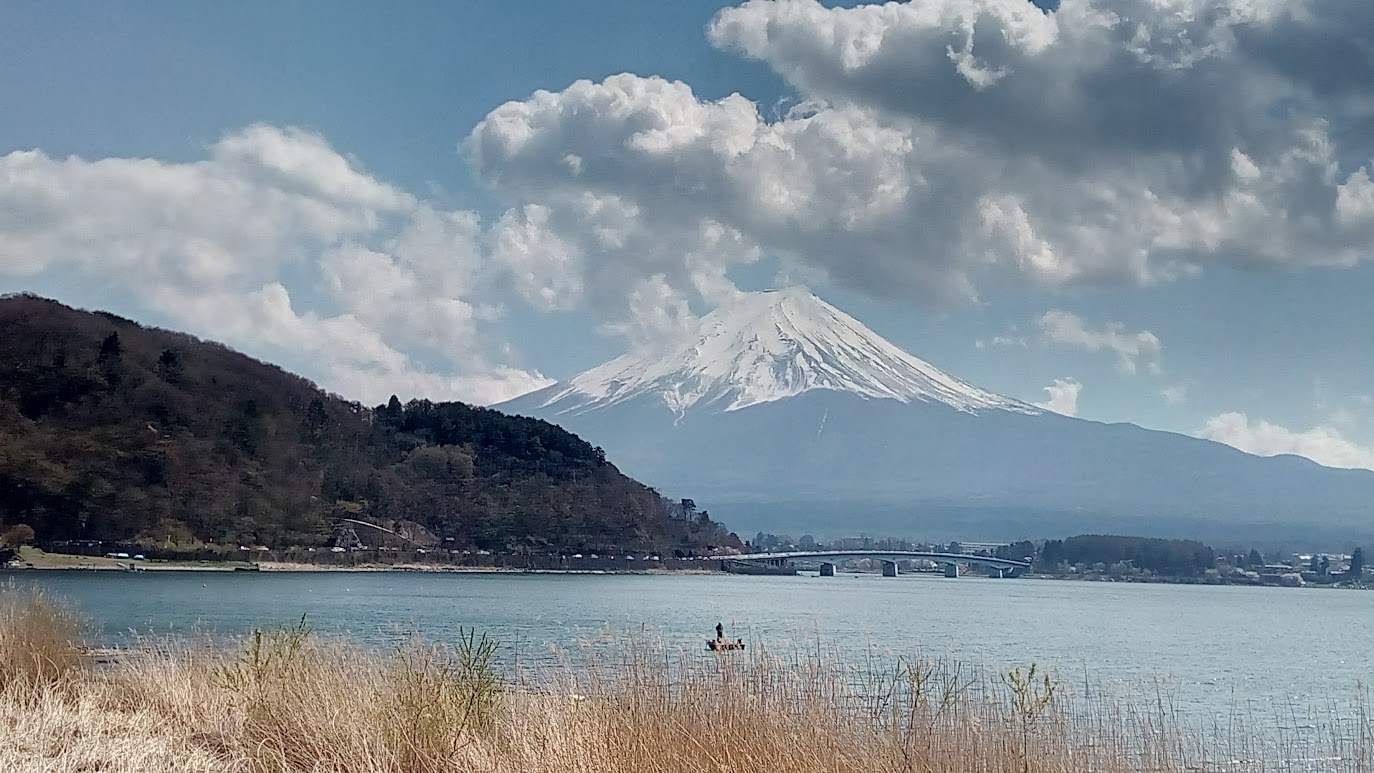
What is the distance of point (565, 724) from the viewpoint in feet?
26.5

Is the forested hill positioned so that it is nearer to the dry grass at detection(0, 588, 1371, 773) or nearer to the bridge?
the bridge

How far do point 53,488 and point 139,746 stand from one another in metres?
77.0

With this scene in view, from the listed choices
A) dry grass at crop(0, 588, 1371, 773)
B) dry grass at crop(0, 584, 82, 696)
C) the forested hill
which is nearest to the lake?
dry grass at crop(0, 588, 1371, 773)

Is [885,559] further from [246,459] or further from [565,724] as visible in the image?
[565,724]

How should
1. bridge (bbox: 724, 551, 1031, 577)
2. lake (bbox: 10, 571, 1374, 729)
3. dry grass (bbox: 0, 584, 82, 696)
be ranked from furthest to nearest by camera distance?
bridge (bbox: 724, 551, 1031, 577), lake (bbox: 10, 571, 1374, 729), dry grass (bbox: 0, 584, 82, 696)

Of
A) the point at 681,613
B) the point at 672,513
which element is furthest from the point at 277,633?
the point at 672,513

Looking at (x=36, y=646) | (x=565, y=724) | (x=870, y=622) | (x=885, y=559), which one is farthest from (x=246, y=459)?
(x=565, y=724)

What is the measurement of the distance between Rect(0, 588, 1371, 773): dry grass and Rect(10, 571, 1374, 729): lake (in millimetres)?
2041

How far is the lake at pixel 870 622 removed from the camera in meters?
25.1

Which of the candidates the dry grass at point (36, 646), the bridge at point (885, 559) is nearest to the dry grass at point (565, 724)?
the dry grass at point (36, 646)

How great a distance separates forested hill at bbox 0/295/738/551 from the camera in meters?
81.4

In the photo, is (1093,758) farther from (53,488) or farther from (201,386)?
(201,386)

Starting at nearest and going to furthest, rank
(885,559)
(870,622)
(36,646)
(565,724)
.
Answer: (565,724) < (36,646) < (870,622) < (885,559)

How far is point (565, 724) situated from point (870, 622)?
39878 millimetres
